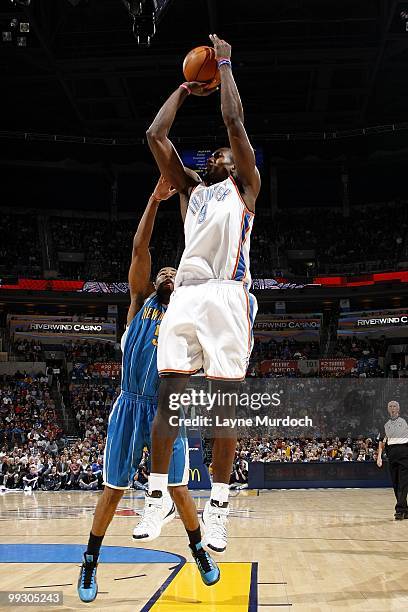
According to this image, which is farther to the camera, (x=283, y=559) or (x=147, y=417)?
(x=283, y=559)

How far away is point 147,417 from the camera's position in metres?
4.64

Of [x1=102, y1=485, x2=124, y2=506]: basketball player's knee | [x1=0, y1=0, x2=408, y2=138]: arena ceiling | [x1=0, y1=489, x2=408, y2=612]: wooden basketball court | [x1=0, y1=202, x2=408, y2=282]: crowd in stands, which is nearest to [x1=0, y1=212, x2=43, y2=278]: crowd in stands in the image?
[x1=0, y1=202, x2=408, y2=282]: crowd in stands

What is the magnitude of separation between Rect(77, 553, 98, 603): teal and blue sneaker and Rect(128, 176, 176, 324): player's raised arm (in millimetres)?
1612

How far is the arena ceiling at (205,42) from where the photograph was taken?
21109 mm

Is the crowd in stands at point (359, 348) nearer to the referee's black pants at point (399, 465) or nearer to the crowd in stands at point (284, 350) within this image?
the crowd in stands at point (284, 350)

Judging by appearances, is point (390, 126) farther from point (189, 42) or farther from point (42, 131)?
point (42, 131)

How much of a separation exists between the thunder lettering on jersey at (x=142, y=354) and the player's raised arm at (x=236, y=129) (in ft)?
3.74

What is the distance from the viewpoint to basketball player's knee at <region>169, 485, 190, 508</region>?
14.3ft

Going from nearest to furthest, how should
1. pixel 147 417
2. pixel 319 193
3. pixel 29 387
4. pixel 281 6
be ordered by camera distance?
pixel 147 417 → pixel 281 6 → pixel 29 387 → pixel 319 193

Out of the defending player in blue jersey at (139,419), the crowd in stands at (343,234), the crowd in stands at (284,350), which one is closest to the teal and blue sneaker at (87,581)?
the defending player in blue jersey at (139,419)

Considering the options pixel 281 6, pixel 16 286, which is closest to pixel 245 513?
pixel 281 6

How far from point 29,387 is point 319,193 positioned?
16.9 m

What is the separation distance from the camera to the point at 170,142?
408 centimetres

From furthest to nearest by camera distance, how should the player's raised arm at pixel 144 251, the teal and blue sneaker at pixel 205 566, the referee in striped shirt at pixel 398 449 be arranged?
the referee in striped shirt at pixel 398 449 < the player's raised arm at pixel 144 251 < the teal and blue sneaker at pixel 205 566
